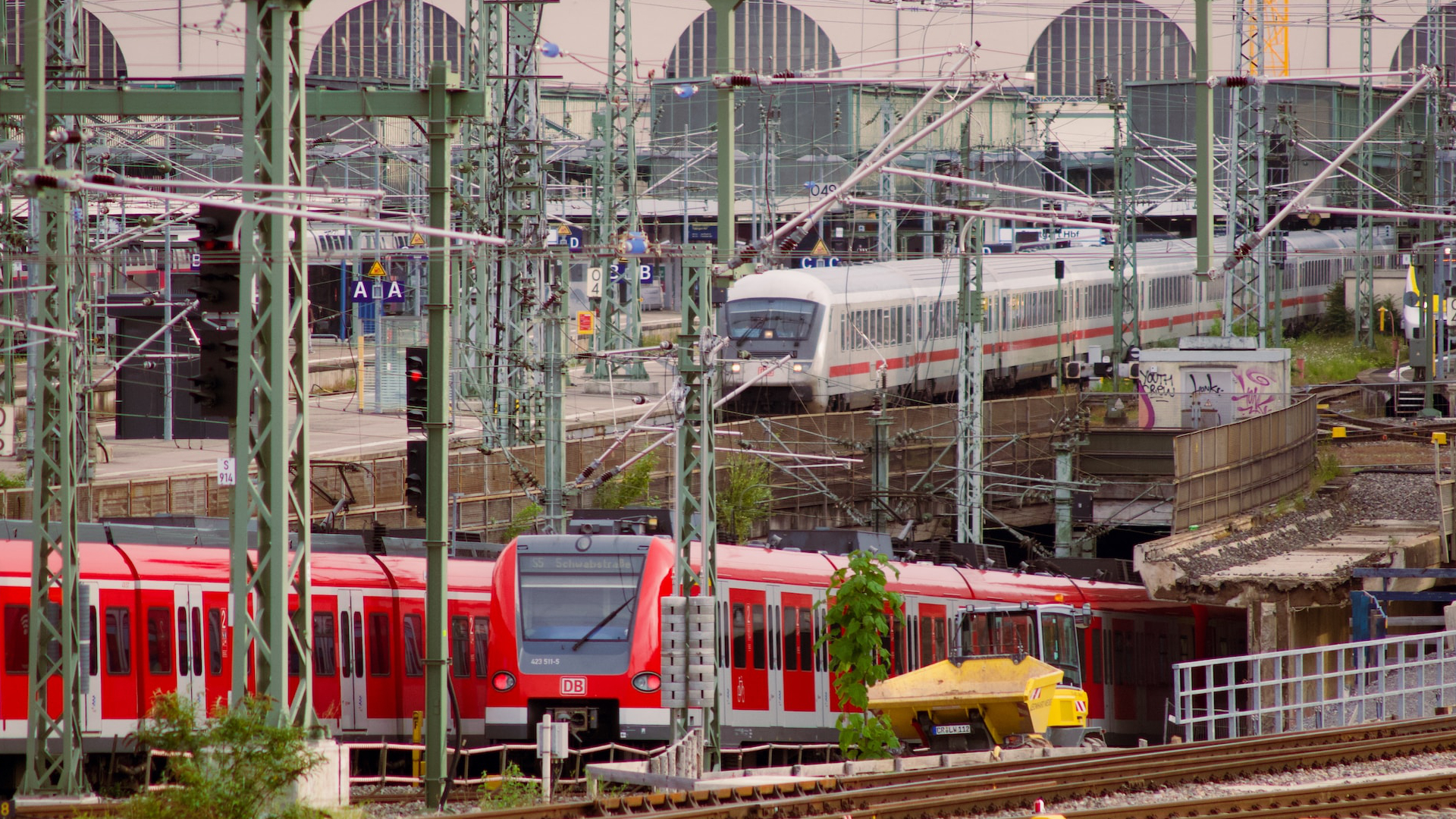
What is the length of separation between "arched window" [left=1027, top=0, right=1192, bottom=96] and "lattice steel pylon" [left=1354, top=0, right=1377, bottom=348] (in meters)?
7.79

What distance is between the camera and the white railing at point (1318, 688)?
21547 millimetres

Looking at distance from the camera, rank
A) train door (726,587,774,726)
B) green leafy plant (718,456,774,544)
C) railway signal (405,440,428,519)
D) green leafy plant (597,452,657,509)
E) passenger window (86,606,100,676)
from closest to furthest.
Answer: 1. railway signal (405,440,428,519)
2. passenger window (86,606,100,676)
3. train door (726,587,774,726)
4. green leafy plant (597,452,657,509)
5. green leafy plant (718,456,774,544)

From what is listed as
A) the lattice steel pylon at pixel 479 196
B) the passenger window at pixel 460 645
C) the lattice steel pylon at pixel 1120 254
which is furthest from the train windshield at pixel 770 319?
the passenger window at pixel 460 645

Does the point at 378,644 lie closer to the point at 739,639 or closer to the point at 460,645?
the point at 460,645

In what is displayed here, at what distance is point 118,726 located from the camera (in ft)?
60.2

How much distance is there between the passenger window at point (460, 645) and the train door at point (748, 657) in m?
3.02

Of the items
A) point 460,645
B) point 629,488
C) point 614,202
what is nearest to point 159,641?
point 460,645

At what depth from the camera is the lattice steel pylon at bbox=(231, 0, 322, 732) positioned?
1218 centimetres

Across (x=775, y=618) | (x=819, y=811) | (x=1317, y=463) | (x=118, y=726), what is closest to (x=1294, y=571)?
(x=775, y=618)

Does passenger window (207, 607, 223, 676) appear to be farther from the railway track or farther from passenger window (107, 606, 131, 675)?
the railway track

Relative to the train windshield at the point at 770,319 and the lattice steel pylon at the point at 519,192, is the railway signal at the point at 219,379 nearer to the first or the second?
the lattice steel pylon at the point at 519,192

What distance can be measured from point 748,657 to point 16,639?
788 centimetres

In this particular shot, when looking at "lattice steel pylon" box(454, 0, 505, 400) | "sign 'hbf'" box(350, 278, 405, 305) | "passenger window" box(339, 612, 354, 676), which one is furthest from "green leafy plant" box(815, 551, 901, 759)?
"sign 'hbf'" box(350, 278, 405, 305)

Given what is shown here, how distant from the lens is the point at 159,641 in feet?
61.5
